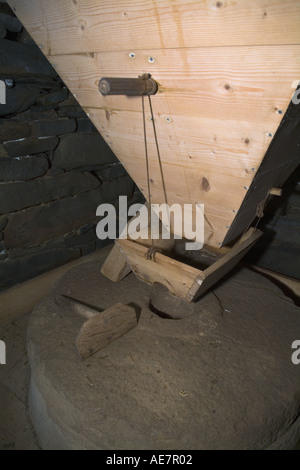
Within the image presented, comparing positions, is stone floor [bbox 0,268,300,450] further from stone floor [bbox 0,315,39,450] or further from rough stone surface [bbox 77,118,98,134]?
rough stone surface [bbox 77,118,98,134]

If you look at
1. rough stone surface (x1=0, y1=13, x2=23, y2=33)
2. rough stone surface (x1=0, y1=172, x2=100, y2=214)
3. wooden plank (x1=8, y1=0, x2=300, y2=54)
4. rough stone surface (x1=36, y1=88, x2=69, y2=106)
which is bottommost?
rough stone surface (x1=0, y1=172, x2=100, y2=214)

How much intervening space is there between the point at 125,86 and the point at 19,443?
5.88ft

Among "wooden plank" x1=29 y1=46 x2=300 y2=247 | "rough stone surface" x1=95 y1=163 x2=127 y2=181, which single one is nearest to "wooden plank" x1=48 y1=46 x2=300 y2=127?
"wooden plank" x1=29 y1=46 x2=300 y2=247

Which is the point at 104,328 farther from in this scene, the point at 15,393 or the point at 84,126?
the point at 84,126

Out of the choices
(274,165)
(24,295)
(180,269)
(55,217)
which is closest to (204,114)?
(274,165)

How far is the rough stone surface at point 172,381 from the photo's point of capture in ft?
4.12

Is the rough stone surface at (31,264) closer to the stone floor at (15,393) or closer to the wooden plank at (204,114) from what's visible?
the stone floor at (15,393)

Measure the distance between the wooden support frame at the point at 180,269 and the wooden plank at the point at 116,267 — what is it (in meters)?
0.19

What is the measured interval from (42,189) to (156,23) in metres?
1.52

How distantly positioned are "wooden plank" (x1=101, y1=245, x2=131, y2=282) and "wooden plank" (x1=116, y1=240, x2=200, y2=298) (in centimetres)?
20

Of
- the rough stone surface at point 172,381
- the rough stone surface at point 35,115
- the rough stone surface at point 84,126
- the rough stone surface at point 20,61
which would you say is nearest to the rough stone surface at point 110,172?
the rough stone surface at point 84,126

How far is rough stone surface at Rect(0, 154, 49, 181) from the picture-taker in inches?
80.7
